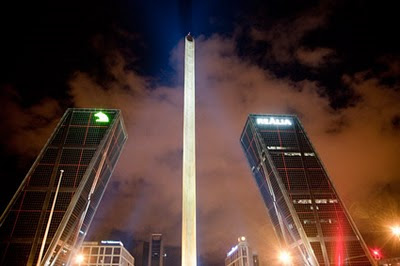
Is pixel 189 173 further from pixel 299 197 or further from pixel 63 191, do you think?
pixel 299 197

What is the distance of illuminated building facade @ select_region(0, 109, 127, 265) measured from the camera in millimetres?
73750

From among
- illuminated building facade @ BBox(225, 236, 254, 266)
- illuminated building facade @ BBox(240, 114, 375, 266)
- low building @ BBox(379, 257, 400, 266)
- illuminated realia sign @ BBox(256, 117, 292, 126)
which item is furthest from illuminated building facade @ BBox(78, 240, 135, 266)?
low building @ BBox(379, 257, 400, 266)

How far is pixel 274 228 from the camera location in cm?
10069

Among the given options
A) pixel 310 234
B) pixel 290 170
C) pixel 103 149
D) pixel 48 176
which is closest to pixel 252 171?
pixel 290 170

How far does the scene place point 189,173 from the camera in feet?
110

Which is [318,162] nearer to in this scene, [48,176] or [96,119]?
[96,119]

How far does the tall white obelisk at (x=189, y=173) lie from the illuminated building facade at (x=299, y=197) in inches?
2225

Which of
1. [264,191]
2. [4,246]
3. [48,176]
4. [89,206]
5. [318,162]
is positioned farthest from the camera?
[264,191]

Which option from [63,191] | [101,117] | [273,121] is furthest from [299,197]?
[63,191]

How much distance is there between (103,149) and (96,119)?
36.2ft

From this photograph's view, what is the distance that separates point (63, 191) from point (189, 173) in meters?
59.5

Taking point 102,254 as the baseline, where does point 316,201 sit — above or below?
above

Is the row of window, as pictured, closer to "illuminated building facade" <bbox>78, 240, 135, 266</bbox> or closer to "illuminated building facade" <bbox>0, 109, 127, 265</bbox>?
"illuminated building facade" <bbox>0, 109, 127, 265</bbox>

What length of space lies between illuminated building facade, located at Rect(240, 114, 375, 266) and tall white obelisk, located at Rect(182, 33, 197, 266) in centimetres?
5652
